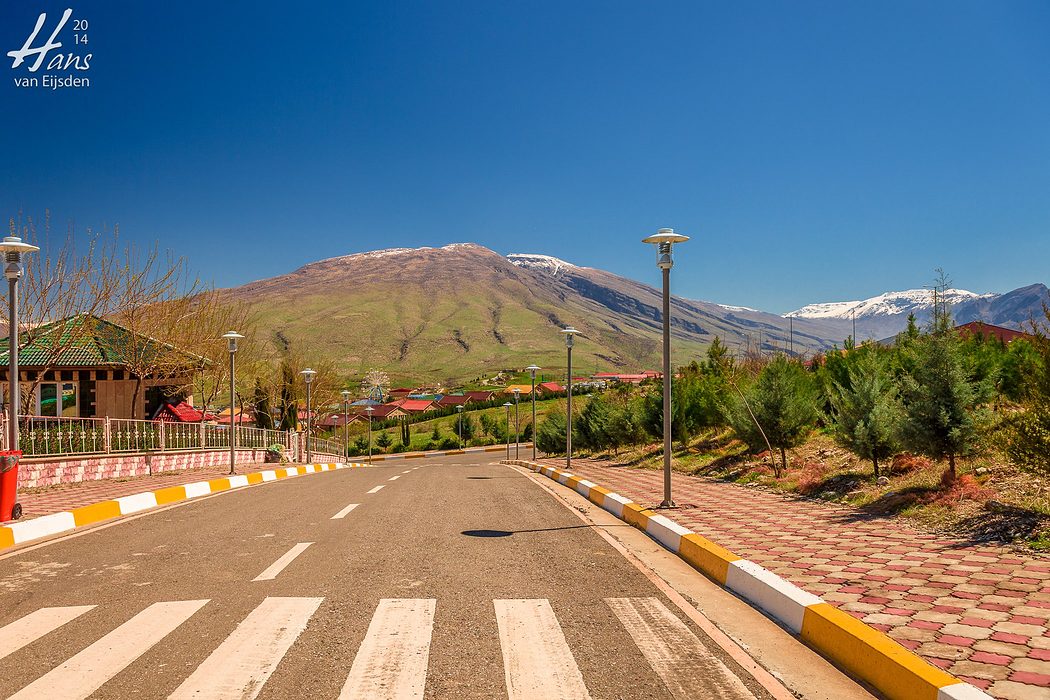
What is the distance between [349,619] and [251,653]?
81cm

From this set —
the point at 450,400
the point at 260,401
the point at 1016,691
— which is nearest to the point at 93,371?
the point at 260,401

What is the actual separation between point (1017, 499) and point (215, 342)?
3854 cm

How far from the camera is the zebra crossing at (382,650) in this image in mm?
3711

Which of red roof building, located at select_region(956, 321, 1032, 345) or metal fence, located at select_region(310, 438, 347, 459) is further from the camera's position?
A: metal fence, located at select_region(310, 438, 347, 459)

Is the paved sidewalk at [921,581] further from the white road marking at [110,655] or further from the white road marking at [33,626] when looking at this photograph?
the white road marking at [33,626]

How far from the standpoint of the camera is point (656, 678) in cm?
388

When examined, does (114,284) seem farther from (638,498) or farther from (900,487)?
(900,487)

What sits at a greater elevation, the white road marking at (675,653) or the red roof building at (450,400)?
the white road marking at (675,653)

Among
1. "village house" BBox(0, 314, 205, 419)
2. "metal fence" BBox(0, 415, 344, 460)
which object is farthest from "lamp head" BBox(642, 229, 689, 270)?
"village house" BBox(0, 314, 205, 419)

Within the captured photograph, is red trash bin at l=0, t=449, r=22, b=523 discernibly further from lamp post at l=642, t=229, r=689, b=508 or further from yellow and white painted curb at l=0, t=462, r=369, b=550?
lamp post at l=642, t=229, r=689, b=508

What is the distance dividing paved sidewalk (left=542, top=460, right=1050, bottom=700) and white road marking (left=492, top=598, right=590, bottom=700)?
6.65 feet

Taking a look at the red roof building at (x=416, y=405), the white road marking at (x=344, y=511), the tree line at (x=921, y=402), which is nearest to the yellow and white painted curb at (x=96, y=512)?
the white road marking at (x=344, y=511)

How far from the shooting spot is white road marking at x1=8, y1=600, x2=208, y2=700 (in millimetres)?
3693

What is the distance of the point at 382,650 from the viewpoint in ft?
14.1
